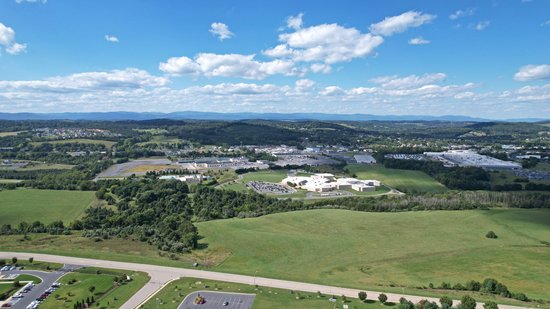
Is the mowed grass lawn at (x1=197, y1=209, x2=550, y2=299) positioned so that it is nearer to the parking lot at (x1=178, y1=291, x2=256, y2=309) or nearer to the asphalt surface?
the parking lot at (x1=178, y1=291, x2=256, y2=309)

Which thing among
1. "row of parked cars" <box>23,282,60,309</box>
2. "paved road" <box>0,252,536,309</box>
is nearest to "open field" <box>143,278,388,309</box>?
"paved road" <box>0,252,536,309</box>

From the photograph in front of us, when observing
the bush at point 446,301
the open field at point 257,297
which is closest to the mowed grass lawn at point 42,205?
the open field at point 257,297

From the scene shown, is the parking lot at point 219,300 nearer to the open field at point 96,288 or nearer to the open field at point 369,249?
the open field at point 96,288

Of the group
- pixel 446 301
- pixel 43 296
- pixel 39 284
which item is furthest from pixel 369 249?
pixel 39 284

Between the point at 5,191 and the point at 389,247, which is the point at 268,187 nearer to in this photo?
the point at 389,247

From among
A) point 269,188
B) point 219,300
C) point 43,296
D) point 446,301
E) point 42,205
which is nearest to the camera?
point 446,301

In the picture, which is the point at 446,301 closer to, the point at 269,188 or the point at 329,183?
the point at 269,188
